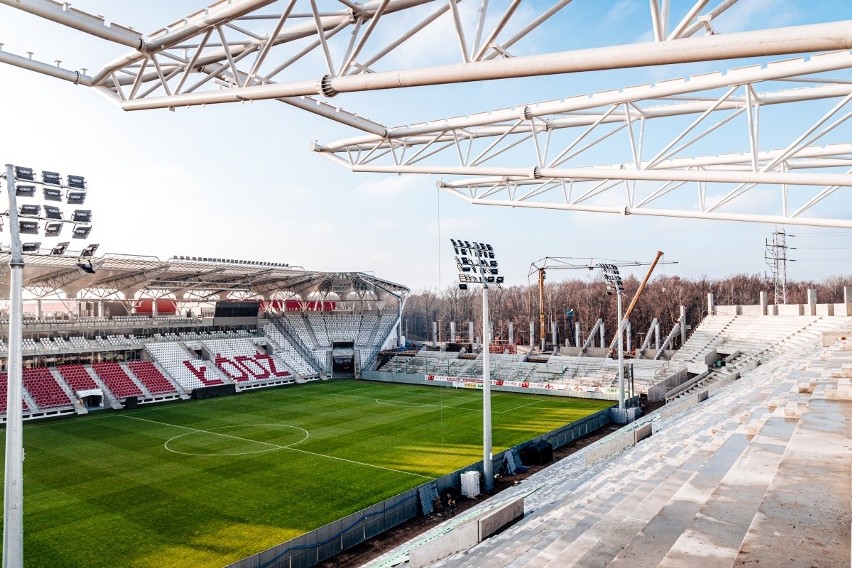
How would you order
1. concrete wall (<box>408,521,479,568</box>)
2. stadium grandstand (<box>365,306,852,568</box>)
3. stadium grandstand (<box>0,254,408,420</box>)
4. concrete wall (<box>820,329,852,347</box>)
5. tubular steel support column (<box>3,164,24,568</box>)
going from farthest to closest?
1. stadium grandstand (<box>0,254,408,420</box>)
2. concrete wall (<box>820,329,852,347</box>)
3. concrete wall (<box>408,521,479,568</box>)
4. tubular steel support column (<box>3,164,24,568</box>)
5. stadium grandstand (<box>365,306,852,568</box>)

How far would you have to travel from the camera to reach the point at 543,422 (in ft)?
105

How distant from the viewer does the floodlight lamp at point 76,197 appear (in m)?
11.5

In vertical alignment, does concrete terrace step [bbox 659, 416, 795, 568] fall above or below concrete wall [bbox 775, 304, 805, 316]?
below

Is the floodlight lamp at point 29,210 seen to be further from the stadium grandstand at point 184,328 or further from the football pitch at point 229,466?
the stadium grandstand at point 184,328

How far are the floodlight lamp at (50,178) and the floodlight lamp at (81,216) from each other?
0.64 meters

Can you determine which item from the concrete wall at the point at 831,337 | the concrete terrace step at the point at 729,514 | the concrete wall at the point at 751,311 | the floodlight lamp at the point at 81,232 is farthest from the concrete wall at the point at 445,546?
the concrete wall at the point at 751,311

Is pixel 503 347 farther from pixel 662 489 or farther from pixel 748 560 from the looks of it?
pixel 748 560

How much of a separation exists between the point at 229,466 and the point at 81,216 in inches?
581

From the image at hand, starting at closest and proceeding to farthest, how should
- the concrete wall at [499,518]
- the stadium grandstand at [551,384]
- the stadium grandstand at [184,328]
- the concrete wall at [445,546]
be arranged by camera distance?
the stadium grandstand at [551,384] < the concrete wall at [445,546] < the concrete wall at [499,518] < the stadium grandstand at [184,328]

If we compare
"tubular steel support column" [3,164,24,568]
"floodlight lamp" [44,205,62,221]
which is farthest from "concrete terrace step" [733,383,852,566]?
"floodlight lamp" [44,205,62,221]

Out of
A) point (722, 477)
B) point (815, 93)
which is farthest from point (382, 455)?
point (815, 93)

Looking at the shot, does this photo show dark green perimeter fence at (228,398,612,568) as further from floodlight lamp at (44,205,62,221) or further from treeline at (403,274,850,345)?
treeline at (403,274,850,345)

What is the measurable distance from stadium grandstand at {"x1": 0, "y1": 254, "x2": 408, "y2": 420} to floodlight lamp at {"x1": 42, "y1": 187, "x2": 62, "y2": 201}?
23658 millimetres

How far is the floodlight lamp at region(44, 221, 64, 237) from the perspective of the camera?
10969 mm
